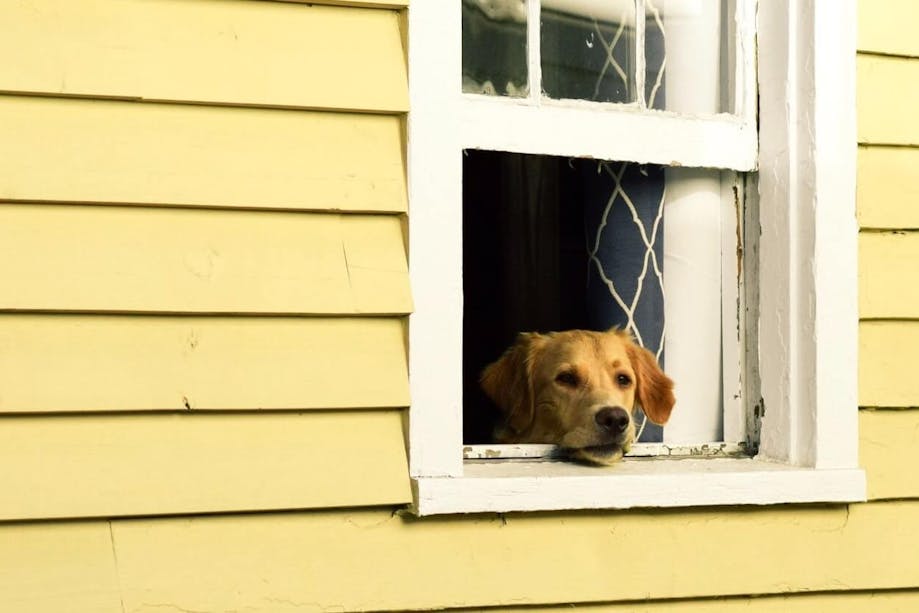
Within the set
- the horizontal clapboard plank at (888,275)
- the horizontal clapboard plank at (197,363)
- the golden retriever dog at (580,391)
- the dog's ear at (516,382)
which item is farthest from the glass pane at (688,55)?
the horizontal clapboard plank at (197,363)

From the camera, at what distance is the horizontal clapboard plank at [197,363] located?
2.11 meters

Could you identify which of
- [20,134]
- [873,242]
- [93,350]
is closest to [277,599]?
[93,350]

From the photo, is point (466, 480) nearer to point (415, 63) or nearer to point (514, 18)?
point (415, 63)

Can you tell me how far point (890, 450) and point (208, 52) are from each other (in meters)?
1.71

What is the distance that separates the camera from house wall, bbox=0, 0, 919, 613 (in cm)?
212

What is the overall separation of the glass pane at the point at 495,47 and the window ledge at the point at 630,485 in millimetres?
807

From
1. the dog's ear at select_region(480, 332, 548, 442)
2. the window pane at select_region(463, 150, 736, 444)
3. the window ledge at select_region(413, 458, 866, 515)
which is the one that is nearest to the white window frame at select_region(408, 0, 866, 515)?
the window ledge at select_region(413, 458, 866, 515)

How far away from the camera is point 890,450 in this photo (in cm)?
267

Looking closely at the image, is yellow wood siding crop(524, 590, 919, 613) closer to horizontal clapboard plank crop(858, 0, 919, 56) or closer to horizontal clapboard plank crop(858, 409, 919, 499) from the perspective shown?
horizontal clapboard plank crop(858, 409, 919, 499)

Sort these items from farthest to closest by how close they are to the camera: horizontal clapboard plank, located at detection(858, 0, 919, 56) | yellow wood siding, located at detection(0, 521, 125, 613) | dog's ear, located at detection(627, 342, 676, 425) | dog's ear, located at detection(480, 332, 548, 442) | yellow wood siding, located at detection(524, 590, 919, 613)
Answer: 1. dog's ear, located at detection(480, 332, 548, 442)
2. dog's ear, located at detection(627, 342, 676, 425)
3. horizontal clapboard plank, located at detection(858, 0, 919, 56)
4. yellow wood siding, located at detection(524, 590, 919, 613)
5. yellow wood siding, located at detection(0, 521, 125, 613)

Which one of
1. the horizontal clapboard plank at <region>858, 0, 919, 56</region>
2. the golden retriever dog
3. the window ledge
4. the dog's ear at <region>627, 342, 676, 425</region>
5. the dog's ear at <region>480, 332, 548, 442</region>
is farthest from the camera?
the dog's ear at <region>480, 332, 548, 442</region>

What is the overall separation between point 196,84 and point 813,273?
54.1 inches

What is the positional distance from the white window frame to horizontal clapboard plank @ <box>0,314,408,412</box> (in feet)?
0.54

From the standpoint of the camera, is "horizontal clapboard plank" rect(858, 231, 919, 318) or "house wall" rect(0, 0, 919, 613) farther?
"horizontal clapboard plank" rect(858, 231, 919, 318)
